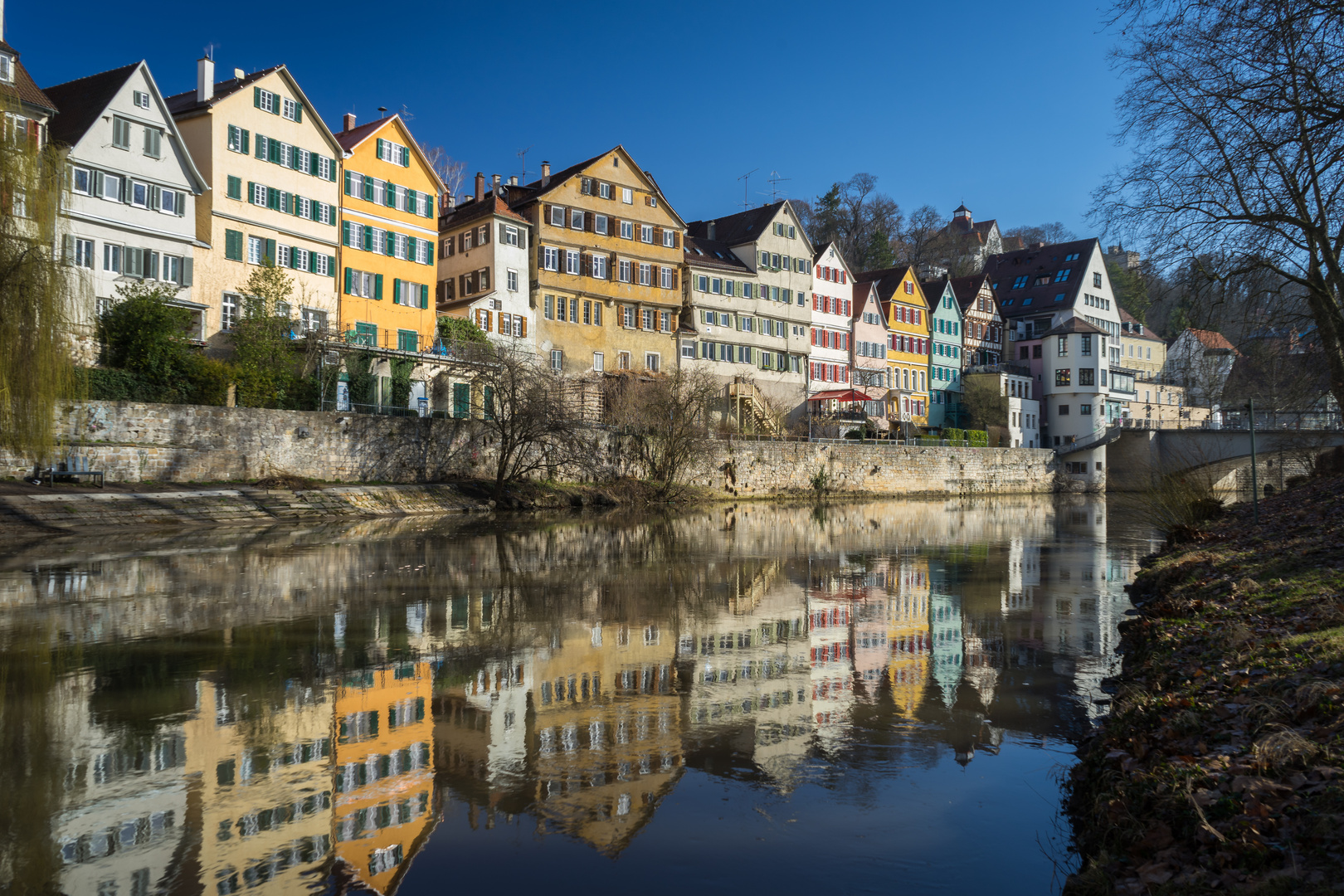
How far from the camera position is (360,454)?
39.3 m

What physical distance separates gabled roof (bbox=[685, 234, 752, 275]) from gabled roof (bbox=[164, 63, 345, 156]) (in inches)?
925

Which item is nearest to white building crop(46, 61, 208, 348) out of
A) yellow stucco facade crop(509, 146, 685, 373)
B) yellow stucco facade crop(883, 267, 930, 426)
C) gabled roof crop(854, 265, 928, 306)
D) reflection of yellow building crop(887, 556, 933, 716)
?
yellow stucco facade crop(509, 146, 685, 373)

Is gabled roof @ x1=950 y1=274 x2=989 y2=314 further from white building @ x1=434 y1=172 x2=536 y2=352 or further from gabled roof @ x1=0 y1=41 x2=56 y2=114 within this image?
gabled roof @ x1=0 y1=41 x2=56 y2=114

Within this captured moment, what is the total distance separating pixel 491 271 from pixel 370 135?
8770 millimetres

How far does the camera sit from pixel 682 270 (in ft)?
198

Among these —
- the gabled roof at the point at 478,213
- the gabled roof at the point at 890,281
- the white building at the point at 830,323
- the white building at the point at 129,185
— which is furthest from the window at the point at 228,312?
the gabled roof at the point at 890,281

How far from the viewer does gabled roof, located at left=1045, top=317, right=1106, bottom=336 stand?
79.6 metres

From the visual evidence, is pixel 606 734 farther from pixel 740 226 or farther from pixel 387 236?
pixel 740 226

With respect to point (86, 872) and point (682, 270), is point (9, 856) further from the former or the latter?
point (682, 270)

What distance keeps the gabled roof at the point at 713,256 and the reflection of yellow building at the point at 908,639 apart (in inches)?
1709

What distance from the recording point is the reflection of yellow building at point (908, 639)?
32.5 feet

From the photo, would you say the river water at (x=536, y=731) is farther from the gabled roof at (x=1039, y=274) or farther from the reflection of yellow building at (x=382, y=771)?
the gabled roof at (x=1039, y=274)

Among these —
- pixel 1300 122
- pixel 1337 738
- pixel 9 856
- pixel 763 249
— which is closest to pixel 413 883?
pixel 9 856

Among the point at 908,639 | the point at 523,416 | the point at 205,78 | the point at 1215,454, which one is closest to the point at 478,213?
the point at 205,78
